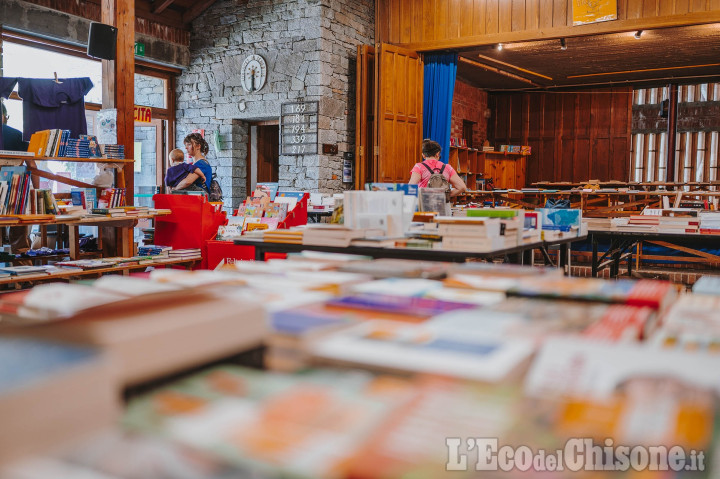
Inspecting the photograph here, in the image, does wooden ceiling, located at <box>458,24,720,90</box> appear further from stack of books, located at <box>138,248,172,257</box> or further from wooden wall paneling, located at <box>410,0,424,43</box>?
stack of books, located at <box>138,248,172,257</box>

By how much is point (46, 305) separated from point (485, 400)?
88 cm

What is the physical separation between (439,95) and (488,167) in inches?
202

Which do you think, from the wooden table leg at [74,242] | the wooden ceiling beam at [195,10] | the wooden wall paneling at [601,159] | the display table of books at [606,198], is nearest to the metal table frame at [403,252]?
the wooden table leg at [74,242]

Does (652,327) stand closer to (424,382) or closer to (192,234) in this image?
(424,382)

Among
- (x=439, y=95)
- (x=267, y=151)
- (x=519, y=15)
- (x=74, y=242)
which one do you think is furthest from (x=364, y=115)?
(x=74, y=242)

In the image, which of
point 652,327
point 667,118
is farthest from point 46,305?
point 667,118

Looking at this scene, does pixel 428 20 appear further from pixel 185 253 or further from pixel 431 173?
pixel 185 253

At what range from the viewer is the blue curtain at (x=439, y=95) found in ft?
29.6

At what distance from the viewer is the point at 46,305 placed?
1.21 m

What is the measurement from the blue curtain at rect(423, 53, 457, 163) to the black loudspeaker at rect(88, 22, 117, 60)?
469 cm

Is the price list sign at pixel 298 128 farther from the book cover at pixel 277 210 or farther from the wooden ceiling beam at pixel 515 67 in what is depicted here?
the wooden ceiling beam at pixel 515 67

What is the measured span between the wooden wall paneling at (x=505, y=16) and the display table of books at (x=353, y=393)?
25.5 feet

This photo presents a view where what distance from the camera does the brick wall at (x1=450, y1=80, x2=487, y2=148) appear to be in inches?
506

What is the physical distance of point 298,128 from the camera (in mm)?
8281
